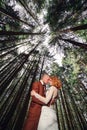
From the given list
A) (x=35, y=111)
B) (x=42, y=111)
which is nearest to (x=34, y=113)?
(x=35, y=111)

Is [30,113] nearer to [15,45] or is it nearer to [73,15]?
[73,15]

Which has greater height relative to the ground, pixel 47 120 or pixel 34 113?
pixel 34 113

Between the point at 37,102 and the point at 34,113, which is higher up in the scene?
the point at 37,102

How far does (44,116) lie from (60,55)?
13.7 meters

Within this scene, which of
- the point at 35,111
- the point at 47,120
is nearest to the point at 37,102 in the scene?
the point at 35,111

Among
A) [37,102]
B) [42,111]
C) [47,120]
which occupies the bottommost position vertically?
[47,120]

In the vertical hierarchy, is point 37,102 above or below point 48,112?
above

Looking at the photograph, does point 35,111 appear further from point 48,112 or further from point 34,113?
point 48,112

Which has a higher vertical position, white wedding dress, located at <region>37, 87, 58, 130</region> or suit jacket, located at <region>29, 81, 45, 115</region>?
suit jacket, located at <region>29, 81, 45, 115</region>

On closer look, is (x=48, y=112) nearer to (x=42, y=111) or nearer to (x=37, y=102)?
(x=42, y=111)

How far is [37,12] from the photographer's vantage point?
16.4m

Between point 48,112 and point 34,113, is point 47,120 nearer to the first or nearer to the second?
point 48,112

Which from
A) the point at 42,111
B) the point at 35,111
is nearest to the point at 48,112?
the point at 42,111

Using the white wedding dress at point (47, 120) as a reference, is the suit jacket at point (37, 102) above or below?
above
